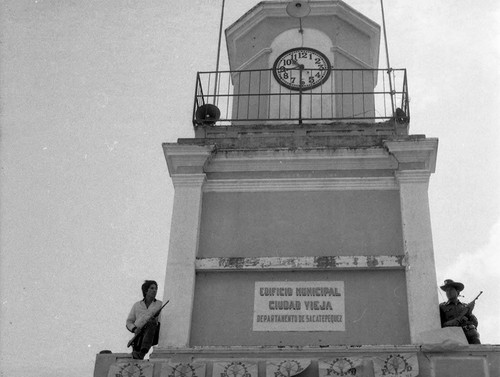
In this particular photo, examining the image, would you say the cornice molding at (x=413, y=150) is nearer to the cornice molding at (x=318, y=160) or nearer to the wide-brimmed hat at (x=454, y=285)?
the cornice molding at (x=318, y=160)

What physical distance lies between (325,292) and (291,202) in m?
1.47

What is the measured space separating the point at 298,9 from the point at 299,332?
20.3 ft

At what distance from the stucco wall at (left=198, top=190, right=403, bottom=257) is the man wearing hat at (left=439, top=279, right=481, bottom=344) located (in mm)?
896

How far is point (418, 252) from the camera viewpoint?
10.6m

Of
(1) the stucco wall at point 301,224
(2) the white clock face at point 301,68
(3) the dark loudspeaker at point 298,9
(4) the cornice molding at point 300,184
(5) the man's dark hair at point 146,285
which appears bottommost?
(5) the man's dark hair at point 146,285

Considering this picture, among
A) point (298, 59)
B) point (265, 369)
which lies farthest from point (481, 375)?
point (298, 59)

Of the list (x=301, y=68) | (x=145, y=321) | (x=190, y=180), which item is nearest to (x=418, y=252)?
(x=190, y=180)

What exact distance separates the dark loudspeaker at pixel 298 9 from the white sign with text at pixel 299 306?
5386mm

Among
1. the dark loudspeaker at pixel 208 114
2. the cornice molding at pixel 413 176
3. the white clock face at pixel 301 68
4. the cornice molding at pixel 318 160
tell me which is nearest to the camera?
the cornice molding at pixel 413 176

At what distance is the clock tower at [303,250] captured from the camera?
9836 millimetres

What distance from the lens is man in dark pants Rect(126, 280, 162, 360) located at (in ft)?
33.0

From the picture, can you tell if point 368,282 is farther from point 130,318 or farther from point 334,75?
point 334,75

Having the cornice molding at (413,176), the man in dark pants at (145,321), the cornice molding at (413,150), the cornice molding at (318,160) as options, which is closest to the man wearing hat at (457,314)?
the cornice molding at (413,176)

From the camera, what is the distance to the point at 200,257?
10875mm
